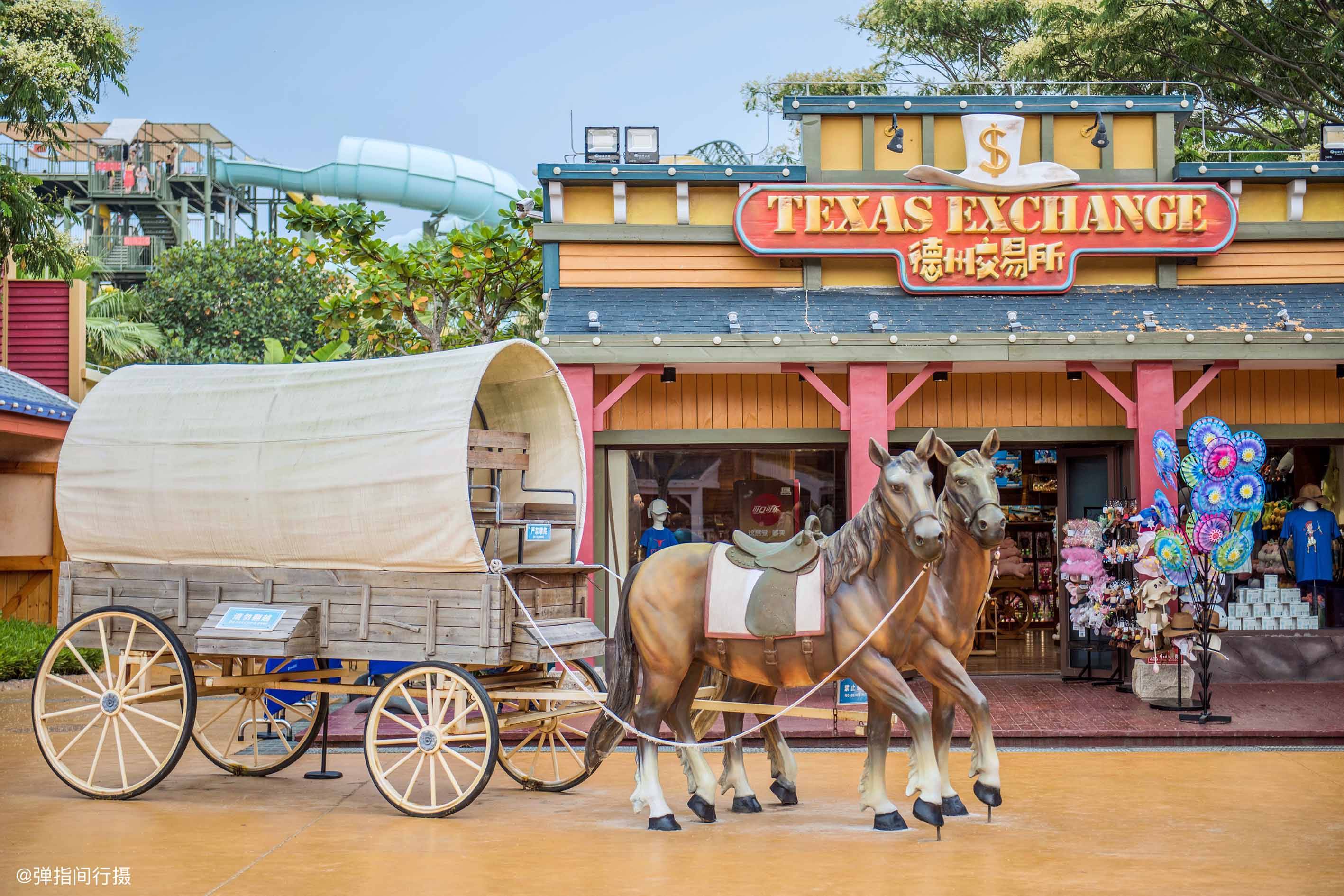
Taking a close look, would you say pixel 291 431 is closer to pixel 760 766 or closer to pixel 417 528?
pixel 417 528

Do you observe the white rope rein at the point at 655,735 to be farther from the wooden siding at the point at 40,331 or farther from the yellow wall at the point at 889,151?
the wooden siding at the point at 40,331

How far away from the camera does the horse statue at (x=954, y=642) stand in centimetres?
672

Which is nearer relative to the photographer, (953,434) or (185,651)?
(185,651)

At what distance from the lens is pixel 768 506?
13.7 m

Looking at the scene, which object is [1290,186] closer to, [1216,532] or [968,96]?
[968,96]

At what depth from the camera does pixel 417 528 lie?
711 cm

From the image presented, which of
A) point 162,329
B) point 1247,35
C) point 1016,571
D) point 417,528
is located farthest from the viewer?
point 162,329

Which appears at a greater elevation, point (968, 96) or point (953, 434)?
point (968, 96)

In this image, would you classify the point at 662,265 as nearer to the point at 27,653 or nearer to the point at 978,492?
the point at 978,492

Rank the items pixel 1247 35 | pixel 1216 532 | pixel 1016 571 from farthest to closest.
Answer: pixel 1247 35 < pixel 1016 571 < pixel 1216 532

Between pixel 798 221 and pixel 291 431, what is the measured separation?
23.8ft

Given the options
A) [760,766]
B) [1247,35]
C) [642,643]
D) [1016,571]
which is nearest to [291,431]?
[642,643]

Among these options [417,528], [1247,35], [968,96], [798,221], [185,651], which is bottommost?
[185,651]

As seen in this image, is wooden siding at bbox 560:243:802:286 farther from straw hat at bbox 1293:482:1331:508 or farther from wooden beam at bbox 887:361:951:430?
straw hat at bbox 1293:482:1331:508
